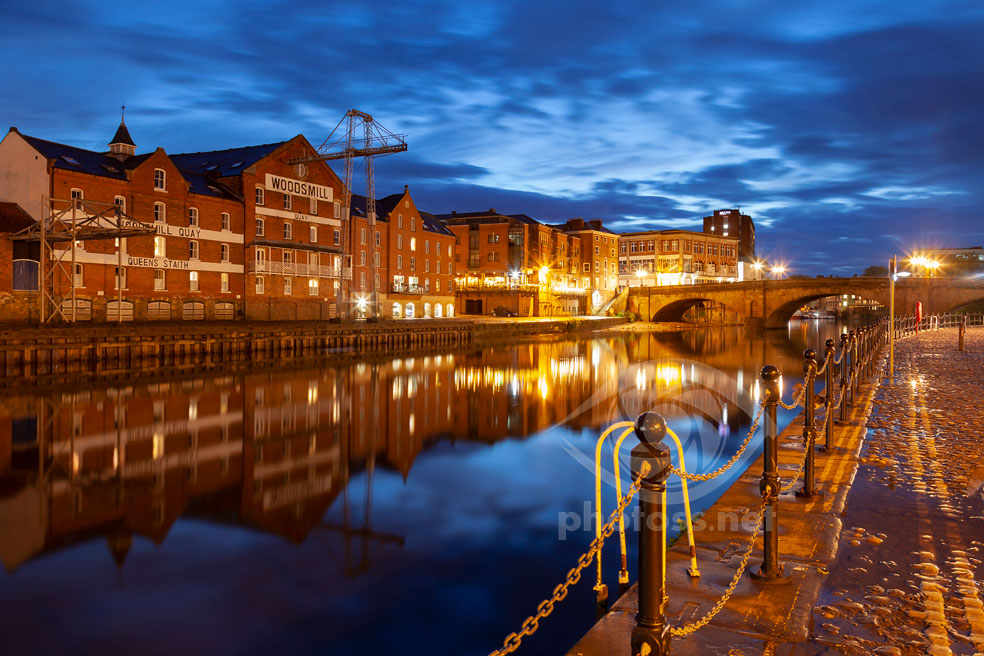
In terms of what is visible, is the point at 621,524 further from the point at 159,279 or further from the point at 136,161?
the point at 136,161

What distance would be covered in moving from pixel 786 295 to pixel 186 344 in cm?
6176

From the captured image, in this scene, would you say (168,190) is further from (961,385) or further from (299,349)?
(961,385)

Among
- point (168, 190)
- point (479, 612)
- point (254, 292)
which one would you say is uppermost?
point (168, 190)

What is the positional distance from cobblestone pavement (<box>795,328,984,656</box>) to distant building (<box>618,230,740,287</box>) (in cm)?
9567

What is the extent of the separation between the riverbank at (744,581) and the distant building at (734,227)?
125m

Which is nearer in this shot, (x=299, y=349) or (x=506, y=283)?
(x=299, y=349)

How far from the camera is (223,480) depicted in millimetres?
12969

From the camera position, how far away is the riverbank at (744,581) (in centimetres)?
463

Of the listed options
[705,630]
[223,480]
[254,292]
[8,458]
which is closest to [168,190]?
[254,292]

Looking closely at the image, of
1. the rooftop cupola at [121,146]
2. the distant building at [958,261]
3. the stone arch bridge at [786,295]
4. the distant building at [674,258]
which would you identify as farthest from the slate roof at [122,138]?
the distant building at [958,261]

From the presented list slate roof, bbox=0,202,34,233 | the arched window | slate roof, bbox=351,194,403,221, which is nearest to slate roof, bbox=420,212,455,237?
slate roof, bbox=351,194,403,221

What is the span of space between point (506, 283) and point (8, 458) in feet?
223

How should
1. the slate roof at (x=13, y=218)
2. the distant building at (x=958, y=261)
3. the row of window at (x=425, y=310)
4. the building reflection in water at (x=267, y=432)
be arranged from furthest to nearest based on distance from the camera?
the distant building at (x=958, y=261), the row of window at (x=425, y=310), the slate roof at (x=13, y=218), the building reflection in water at (x=267, y=432)

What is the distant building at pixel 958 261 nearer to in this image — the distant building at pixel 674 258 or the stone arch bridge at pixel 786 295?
the distant building at pixel 674 258
